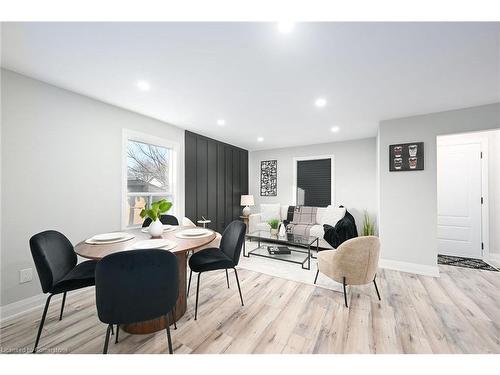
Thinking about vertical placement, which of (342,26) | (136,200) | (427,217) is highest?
(342,26)

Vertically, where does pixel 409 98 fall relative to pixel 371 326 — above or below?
above

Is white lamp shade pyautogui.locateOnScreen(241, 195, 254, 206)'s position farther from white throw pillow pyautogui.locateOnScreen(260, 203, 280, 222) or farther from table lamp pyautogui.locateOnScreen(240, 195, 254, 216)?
white throw pillow pyautogui.locateOnScreen(260, 203, 280, 222)

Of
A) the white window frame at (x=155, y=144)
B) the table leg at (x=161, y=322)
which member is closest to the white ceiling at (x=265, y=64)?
the white window frame at (x=155, y=144)

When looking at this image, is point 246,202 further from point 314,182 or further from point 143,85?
point 143,85

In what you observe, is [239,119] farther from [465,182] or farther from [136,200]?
[465,182]

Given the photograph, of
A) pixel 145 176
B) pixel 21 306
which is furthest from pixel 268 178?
pixel 21 306

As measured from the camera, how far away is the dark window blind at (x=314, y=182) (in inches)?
197

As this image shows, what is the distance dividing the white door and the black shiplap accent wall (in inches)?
172

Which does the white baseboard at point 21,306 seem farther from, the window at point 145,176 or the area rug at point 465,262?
the area rug at point 465,262

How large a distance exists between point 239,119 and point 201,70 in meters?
1.43

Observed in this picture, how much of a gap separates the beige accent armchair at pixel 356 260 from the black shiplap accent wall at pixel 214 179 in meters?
2.87
